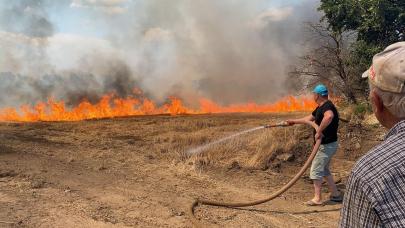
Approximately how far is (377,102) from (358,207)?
41cm

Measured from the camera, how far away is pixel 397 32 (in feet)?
42.7

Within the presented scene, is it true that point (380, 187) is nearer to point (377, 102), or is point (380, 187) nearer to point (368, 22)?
point (377, 102)

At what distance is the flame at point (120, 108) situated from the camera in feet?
56.6

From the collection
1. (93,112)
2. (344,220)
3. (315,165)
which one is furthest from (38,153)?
(93,112)

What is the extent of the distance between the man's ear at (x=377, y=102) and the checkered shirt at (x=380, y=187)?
0.10 metres

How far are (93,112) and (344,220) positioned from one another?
17.3m

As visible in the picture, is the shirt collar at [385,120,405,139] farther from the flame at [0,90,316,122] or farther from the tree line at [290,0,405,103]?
the flame at [0,90,316,122]

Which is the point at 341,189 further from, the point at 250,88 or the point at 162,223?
the point at 250,88

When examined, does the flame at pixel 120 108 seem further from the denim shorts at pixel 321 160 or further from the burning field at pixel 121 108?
the denim shorts at pixel 321 160

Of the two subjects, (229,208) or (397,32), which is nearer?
(229,208)

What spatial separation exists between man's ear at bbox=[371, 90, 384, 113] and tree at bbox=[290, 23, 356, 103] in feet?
43.6

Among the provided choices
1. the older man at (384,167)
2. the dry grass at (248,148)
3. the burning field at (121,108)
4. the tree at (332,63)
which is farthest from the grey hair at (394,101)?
the burning field at (121,108)

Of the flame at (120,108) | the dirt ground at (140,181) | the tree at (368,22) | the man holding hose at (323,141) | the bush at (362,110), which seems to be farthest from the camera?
the flame at (120,108)

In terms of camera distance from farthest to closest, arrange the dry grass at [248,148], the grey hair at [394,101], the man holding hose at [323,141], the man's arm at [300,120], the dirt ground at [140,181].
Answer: the dry grass at [248,148] → the man's arm at [300,120] → the man holding hose at [323,141] → the dirt ground at [140,181] → the grey hair at [394,101]
